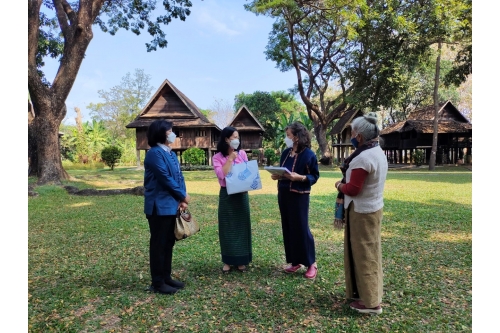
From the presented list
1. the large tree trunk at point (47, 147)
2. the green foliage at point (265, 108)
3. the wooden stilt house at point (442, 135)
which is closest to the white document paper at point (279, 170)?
the large tree trunk at point (47, 147)

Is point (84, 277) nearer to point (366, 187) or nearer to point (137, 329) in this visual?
point (137, 329)

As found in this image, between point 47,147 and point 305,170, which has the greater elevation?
point 47,147

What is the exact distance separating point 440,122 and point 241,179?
94.1 ft

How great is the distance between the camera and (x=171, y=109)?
87.9ft

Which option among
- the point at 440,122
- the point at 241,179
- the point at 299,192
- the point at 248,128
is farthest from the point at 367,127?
the point at 440,122

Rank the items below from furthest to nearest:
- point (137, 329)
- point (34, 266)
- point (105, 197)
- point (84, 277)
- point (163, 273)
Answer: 1. point (105, 197)
2. point (34, 266)
3. point (84, 277)
4. point (163, 273)
5. point (137, 329)

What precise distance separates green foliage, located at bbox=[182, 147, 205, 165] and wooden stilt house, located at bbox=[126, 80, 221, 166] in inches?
41.6

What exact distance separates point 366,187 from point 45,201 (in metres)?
9.57

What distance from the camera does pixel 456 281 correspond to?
3.85m

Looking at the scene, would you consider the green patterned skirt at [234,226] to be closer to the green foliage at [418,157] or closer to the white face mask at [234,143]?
the white face mask at [234,143]

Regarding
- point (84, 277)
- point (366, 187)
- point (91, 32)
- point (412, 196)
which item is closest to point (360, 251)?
point (366, 187)

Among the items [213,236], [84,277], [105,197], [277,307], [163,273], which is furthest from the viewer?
[105,197]

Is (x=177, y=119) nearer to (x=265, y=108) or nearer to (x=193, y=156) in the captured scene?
(x=193, y=156)

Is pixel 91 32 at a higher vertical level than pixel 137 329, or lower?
higher
